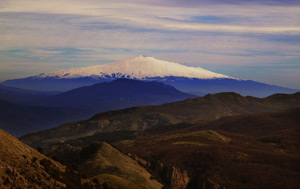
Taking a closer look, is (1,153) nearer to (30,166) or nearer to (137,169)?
(30,166)

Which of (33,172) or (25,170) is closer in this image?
(25,170)

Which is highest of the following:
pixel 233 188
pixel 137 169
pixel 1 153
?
pixel 1 153

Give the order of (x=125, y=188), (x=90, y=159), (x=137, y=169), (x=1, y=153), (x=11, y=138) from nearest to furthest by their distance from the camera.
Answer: (x=1, y=153) → (x=11, y=138) → (x=125, y=188) → (x=90, y=159) → (x=137, y=169)

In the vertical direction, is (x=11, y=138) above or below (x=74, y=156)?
above

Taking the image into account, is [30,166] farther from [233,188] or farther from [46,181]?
[233,188]

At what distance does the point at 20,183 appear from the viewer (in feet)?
236

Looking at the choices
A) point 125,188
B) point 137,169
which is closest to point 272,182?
point 137,169

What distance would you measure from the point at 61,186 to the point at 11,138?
40.3 feet

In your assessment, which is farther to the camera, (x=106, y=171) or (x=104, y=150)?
(x=104, y=150)

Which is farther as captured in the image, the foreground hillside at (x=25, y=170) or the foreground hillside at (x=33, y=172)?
the foreground hillside at (x=33, y=172)

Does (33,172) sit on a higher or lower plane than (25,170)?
lower

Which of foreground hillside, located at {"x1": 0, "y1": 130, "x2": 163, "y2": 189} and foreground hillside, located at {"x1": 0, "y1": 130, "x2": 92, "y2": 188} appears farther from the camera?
foreground hillside, located at {"x1": 0, "y1": 130, "x2": 163, "y2": 189}

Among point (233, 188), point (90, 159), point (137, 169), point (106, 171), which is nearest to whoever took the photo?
point (106, 171)

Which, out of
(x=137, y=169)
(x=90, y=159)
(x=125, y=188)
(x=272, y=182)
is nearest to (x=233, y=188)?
(x=272, y=182)
